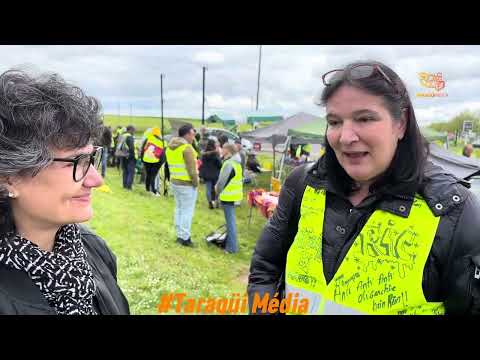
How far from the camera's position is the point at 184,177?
6.00 m

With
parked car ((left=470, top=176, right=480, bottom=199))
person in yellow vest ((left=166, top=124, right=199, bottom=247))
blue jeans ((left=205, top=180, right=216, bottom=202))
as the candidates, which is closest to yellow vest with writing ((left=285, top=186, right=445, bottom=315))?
parked car ((left=470, top=176, right=480, bottom=199))

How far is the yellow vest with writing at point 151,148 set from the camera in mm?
9359

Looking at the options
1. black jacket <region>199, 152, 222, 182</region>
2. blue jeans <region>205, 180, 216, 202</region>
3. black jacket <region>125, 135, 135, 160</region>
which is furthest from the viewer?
black jacket <region>125, 135, 135, 160</region>

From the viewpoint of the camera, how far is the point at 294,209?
1.54 m

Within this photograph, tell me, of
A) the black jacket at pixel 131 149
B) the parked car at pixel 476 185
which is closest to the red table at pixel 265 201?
the parked car at pixel 476 185

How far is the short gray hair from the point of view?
3.74 ft

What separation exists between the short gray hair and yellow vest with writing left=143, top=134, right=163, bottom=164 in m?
8.21

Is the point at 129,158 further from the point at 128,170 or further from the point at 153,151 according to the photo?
the point at 153,151

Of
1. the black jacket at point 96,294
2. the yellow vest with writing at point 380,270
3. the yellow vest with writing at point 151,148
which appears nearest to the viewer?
the black jacket at point 96,294

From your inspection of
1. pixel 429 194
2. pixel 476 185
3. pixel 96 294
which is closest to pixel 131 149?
pixel 476 185

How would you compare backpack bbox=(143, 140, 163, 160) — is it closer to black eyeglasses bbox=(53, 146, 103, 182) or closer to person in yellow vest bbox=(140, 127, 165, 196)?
person in yellow vest bbox=(140, 127, 165, 196)

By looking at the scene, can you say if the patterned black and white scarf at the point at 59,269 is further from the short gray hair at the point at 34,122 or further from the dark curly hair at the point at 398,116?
the dark curly hair at the point at 398,116
